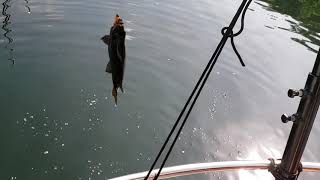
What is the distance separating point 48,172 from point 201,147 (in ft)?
13.3

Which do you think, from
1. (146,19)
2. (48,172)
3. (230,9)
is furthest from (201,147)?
(230,9)

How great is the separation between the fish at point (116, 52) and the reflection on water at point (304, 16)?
57.9ft

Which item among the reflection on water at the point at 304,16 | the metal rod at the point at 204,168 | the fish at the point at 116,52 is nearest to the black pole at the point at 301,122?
the metal rod at the point at 204,168

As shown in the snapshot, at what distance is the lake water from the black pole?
5.89 meters

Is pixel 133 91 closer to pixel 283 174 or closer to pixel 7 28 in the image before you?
pixel 7 28

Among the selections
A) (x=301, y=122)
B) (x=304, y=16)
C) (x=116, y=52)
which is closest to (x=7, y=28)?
(x=301, y=122)

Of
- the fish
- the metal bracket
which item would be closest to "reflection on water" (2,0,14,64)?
the metal bracket

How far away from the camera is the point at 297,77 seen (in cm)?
1575

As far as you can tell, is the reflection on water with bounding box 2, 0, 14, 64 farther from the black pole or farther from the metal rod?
the black pole

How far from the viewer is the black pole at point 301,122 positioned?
3.57 m

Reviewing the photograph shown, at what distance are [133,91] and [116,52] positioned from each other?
10.6 m

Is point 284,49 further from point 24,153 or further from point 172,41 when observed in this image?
point 24,153

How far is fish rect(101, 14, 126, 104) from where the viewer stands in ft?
7.30

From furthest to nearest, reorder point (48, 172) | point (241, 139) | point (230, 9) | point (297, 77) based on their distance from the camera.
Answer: point (230, 9) → point (297, 77) → point (241, 139) → point (48, 172)
